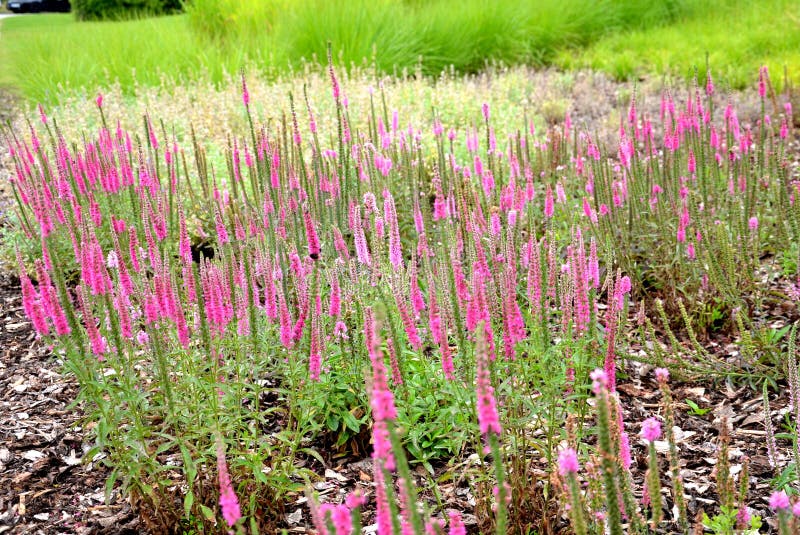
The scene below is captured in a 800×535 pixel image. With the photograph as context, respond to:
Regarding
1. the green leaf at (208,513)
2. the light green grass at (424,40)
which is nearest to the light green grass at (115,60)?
the light green grass at (424,40)

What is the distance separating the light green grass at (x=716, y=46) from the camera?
394 inches

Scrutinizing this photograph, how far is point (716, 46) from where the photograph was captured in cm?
1133

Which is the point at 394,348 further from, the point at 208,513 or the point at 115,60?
the point at 115,60

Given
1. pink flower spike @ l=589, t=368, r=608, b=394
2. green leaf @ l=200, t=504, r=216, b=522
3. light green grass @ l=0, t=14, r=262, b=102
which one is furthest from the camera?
light green grass @ l=0, t=14, r=262, b=102

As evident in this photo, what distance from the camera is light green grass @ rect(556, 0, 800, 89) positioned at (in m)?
10.0

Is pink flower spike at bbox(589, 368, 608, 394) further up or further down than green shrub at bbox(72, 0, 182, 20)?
further down

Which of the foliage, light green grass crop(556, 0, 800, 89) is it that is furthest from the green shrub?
the foliage

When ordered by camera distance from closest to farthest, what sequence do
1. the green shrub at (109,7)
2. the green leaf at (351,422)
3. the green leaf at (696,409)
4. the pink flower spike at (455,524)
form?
1. the pink flower spike at (455,524)
2. the green leaf at (351,422)
3. the green leaf at (696,409)
4. the green shrub at (109,7)

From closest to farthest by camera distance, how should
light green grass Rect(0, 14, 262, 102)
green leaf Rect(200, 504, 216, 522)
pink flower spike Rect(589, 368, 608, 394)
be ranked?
pink flower spike Rect(589, 368, 608, 394) → green leaf Rect(200, 504, 216, 522) → light green grass Rect(0, 14, 262, 102)

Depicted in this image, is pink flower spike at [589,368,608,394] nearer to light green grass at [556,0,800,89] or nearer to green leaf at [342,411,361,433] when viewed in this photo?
green leaf at [342,411,361,433]

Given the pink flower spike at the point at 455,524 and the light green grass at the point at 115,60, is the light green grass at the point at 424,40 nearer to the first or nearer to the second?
the light green grass at the point at 115,60

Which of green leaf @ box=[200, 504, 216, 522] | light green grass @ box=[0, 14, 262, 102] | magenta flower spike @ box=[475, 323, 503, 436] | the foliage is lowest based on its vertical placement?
green leaf @ box=[200, 504, 216, 522]

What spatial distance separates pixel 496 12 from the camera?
12.9 meters

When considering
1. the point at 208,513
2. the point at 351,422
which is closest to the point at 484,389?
the point at 208,513
